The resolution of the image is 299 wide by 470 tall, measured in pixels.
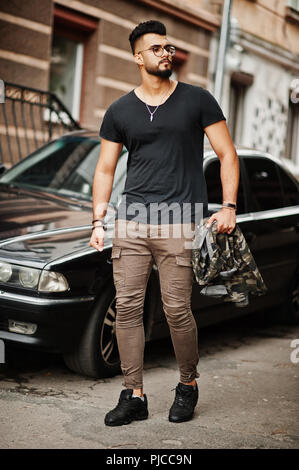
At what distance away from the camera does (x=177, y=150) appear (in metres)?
3.72

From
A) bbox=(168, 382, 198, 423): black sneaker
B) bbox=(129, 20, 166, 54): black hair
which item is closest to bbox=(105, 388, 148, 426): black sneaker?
bbox=(168, 382, 198, 423): black sneaker

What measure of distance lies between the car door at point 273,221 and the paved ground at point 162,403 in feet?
2.06

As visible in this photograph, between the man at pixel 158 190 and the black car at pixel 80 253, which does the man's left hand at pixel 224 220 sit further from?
the black car at pixel 80 253

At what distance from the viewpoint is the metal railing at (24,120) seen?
10047 millimetres

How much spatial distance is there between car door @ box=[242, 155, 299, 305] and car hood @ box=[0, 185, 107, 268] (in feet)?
4.49

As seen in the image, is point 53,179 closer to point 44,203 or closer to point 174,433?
point 44,203

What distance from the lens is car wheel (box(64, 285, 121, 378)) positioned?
14.3 ft

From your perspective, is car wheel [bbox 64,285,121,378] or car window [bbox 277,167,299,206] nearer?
car wheel [bbox 64,285,121,378]

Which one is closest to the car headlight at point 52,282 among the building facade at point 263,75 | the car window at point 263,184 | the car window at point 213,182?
the car window at point 213,182

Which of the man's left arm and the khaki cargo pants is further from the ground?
the man's left arm

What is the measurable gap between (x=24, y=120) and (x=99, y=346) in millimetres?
6208

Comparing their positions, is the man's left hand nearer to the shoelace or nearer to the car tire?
the shoelace

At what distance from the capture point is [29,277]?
164 inches

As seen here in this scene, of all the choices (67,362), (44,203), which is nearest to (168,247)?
(67,362)
